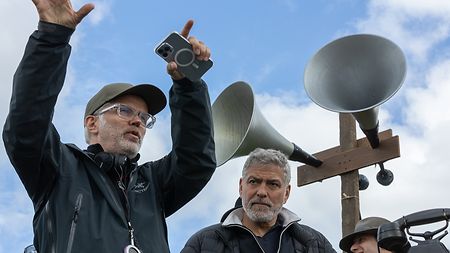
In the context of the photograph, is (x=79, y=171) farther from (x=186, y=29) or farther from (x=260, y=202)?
(x=260, y=202)

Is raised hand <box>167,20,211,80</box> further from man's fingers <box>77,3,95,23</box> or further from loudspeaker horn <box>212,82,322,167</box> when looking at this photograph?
loudspeaker horn <box>212,82,322,167</box>

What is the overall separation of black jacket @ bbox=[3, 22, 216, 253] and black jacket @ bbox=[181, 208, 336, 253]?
49cm

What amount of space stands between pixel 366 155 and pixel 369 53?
1.04 m

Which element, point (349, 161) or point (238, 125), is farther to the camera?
point (349, 161)

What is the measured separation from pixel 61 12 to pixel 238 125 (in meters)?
3.27

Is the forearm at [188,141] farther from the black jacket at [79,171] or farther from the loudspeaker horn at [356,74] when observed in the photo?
the loudspeaker horn at [356,74]

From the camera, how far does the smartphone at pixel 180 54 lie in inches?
91.0

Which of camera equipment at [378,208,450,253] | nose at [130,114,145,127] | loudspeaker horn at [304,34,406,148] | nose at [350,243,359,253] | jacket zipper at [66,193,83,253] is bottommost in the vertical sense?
camera equipment at [378,208,450,253]

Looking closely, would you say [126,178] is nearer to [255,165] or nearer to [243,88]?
[255,165]

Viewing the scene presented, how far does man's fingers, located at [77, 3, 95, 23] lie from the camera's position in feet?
7.08

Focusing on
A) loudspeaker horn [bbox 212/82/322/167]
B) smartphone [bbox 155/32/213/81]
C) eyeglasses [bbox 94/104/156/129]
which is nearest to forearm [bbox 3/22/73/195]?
smartphone [bbox 155/32/213/81]

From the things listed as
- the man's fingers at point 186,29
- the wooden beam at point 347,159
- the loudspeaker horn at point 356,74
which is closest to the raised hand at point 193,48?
the man's fingers at point 186,29

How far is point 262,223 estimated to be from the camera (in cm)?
310

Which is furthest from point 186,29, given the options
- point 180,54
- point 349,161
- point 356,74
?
point 349,161
